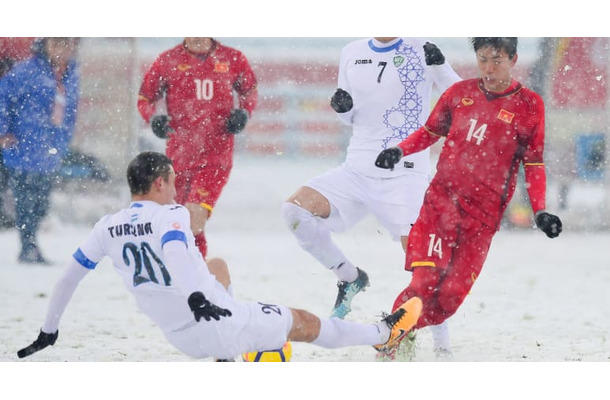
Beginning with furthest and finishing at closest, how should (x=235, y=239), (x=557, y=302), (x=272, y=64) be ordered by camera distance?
(x=557, y=302) < (x=235, y=239) < (x=272, y=64)

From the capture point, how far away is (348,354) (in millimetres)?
5176

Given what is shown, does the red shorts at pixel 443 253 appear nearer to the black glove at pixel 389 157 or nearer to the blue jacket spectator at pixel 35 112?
the black glove at pixel 389 157

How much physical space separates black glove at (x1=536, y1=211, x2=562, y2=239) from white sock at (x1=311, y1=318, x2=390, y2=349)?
93 cm

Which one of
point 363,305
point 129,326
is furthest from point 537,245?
point 129,326

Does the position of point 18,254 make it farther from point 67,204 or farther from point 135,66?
point 135,66

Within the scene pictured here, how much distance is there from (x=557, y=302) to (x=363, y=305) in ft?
5.77

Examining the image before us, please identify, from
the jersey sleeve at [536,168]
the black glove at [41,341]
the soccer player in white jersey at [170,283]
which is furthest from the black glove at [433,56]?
the black glove at [41,341]

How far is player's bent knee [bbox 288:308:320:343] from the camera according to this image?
175 inches

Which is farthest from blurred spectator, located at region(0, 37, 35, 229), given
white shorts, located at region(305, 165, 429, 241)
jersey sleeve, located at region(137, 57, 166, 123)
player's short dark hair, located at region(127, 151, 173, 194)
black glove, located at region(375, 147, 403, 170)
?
black glove, located at region(375, 147, 403, 170)

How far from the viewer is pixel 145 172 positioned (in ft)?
14.3

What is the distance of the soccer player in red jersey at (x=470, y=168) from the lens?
16.1ft

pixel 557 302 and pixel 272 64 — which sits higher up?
pixel 272 64

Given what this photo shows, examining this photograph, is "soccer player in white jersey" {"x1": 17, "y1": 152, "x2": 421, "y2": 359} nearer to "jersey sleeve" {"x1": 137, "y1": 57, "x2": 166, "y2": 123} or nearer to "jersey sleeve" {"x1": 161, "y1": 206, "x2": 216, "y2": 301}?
"jersey sleeve" {"x1": 161, "y1": 206, "x2": 216, "y2": 301}

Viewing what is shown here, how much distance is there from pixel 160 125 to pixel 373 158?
116 cm
